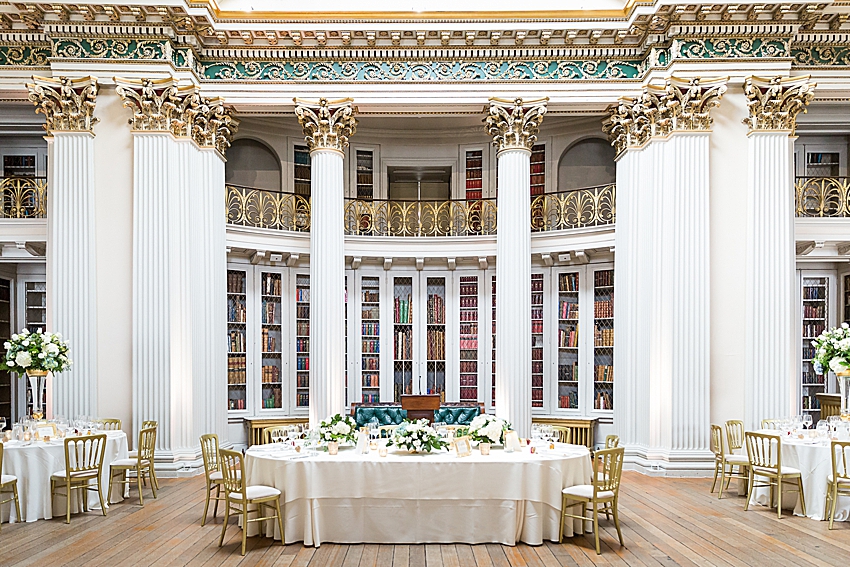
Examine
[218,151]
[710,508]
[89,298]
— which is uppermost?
[218,151]

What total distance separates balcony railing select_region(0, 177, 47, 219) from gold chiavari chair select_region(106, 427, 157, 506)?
4839 mm

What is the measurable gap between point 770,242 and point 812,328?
410cm

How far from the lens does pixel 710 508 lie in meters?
7.81

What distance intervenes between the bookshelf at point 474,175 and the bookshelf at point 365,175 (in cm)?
184

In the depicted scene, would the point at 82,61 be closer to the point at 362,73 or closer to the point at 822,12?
the point at 362,73

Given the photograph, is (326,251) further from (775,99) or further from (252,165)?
(775,99)

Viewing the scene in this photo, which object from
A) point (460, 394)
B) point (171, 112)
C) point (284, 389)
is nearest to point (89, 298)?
point (171, 112)

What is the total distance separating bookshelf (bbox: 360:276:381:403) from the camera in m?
13.7

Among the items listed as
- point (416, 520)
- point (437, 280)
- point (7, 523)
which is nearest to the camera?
point (416, 520)

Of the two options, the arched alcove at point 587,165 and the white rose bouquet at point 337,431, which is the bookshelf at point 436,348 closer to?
the arched alcove at point 587,165

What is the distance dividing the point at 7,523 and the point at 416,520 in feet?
13.3

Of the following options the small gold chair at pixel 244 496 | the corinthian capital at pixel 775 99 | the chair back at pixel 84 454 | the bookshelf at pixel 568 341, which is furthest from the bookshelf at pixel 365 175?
the small gold chair at pixel 244 496

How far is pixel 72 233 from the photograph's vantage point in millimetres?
9961

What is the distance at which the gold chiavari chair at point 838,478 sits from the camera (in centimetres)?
686
